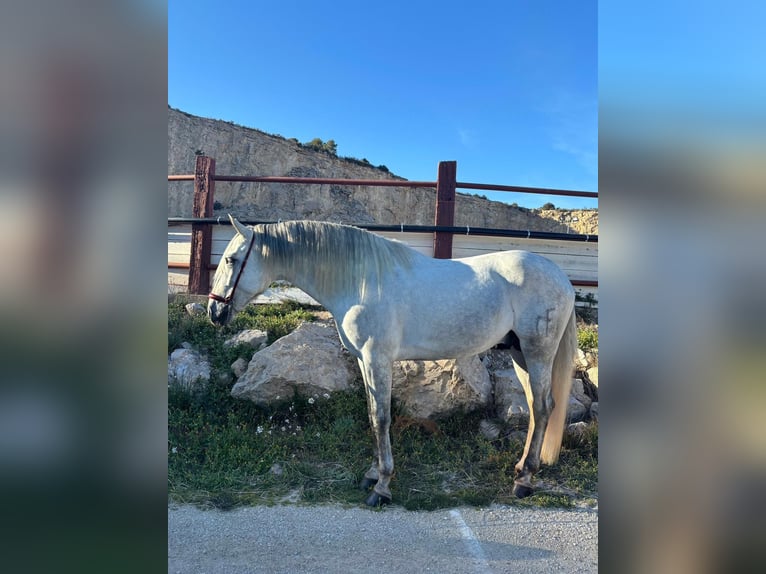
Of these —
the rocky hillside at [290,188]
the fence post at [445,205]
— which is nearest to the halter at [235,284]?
the fence post at [445,205]

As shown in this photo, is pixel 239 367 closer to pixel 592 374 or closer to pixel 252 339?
pixel 252 339

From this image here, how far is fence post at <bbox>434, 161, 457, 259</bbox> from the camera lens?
5.53 meters

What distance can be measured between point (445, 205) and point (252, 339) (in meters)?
2.97

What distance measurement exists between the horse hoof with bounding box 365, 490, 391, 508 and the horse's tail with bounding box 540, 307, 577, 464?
1373 millimetres

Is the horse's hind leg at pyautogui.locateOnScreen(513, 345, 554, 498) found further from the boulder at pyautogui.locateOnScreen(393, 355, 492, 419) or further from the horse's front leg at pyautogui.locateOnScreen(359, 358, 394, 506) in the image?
the horse's front leg at pyautogui.locateOnScreen(359, 358, 394, 506)

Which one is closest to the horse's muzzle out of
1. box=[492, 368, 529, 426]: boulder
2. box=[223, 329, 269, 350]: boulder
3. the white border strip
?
box=[223, 329, 269, 350]: boulder

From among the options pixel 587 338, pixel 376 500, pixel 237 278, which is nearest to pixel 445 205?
pixel 587 338

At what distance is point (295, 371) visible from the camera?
13.0 ft

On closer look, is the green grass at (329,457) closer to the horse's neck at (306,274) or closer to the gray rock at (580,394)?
the gray rock at (580,394)

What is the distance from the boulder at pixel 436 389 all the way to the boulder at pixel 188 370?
1.88m

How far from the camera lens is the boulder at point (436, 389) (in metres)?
3.86

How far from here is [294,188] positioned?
22203 mm
